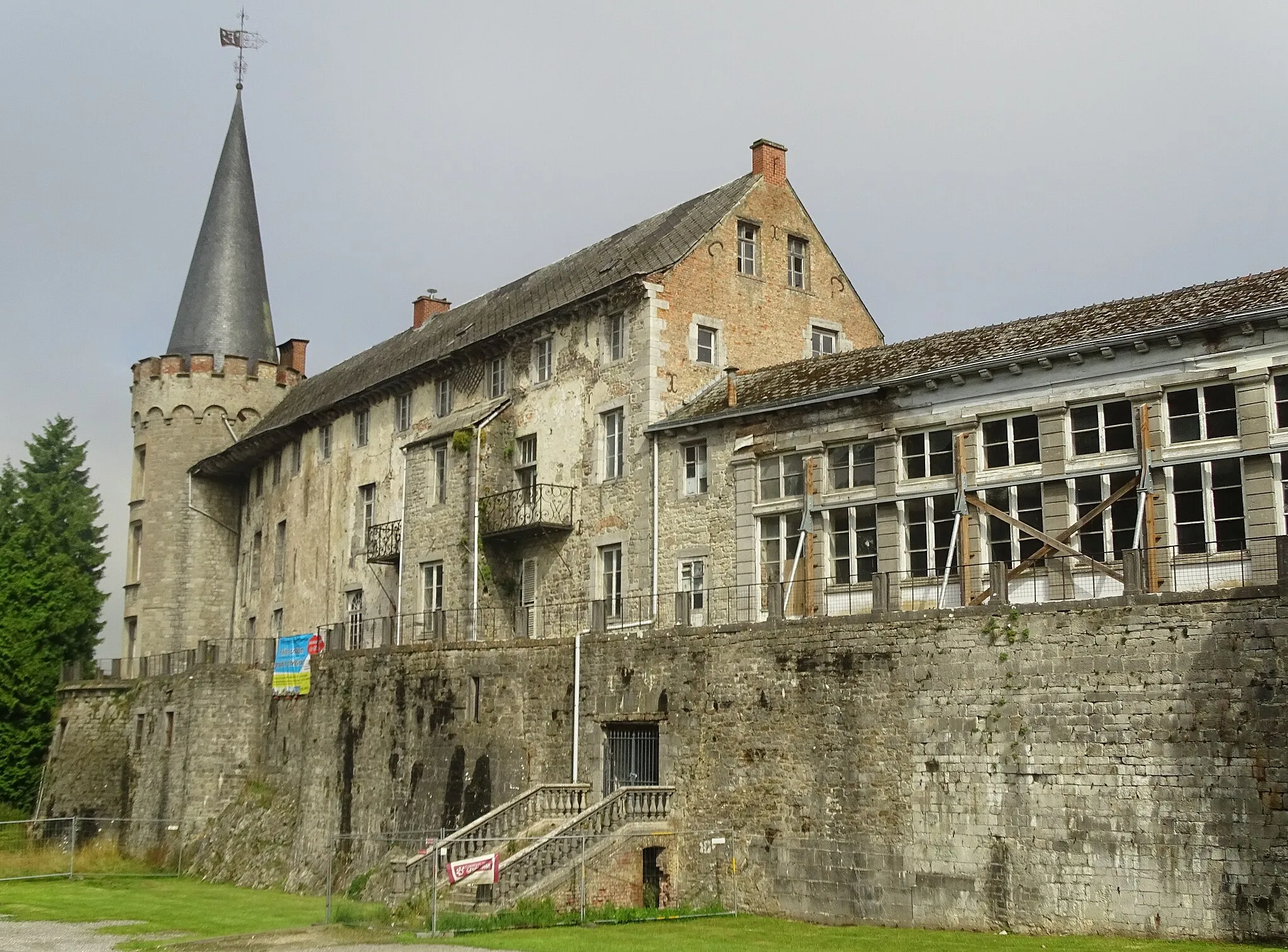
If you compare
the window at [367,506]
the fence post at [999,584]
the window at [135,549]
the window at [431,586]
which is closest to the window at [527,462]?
the window at [431,586]

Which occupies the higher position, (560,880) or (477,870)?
(477,870)

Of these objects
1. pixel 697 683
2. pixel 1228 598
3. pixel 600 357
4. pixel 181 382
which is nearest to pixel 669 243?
pixel 600 357

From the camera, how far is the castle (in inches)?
771

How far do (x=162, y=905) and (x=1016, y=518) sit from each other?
1761cm

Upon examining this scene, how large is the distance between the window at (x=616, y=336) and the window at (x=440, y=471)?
5733 millimetres

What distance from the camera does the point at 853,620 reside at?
75.9 feet

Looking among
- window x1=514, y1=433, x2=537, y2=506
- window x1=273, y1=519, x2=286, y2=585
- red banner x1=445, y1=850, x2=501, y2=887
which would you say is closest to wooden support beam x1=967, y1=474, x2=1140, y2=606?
red banner x1=445, y1=850, x2=501, y2=887

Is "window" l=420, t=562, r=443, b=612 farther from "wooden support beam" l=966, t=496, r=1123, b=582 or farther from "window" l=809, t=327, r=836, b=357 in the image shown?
"wooden support beam" l=966, t=496, r=1123, b=582

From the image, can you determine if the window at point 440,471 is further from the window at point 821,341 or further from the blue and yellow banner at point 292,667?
the window at point 821,341

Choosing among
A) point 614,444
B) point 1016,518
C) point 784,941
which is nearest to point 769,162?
point 614,444

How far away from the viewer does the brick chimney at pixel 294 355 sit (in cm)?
5238

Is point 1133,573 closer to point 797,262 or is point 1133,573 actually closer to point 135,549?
point 797,262

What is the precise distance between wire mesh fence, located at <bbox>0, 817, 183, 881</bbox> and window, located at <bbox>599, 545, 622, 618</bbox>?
1376 centimetres

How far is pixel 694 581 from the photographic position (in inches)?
1146
